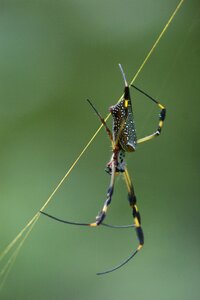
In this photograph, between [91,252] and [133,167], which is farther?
[133,167]

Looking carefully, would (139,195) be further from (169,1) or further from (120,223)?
(169,1)

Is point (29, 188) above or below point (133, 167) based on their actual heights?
above

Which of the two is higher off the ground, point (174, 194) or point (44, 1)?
point (44, 1)

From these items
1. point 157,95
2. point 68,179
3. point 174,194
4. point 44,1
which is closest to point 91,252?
point 68,179

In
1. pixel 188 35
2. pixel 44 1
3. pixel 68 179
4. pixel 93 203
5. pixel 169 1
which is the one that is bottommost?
pixel 93 203

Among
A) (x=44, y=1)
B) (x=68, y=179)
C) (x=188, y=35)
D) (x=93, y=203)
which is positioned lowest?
(x=93, y=203)

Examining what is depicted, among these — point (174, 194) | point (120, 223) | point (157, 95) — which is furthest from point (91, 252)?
point (157, 95)

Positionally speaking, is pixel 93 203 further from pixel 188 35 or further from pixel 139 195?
pixel 188 35
